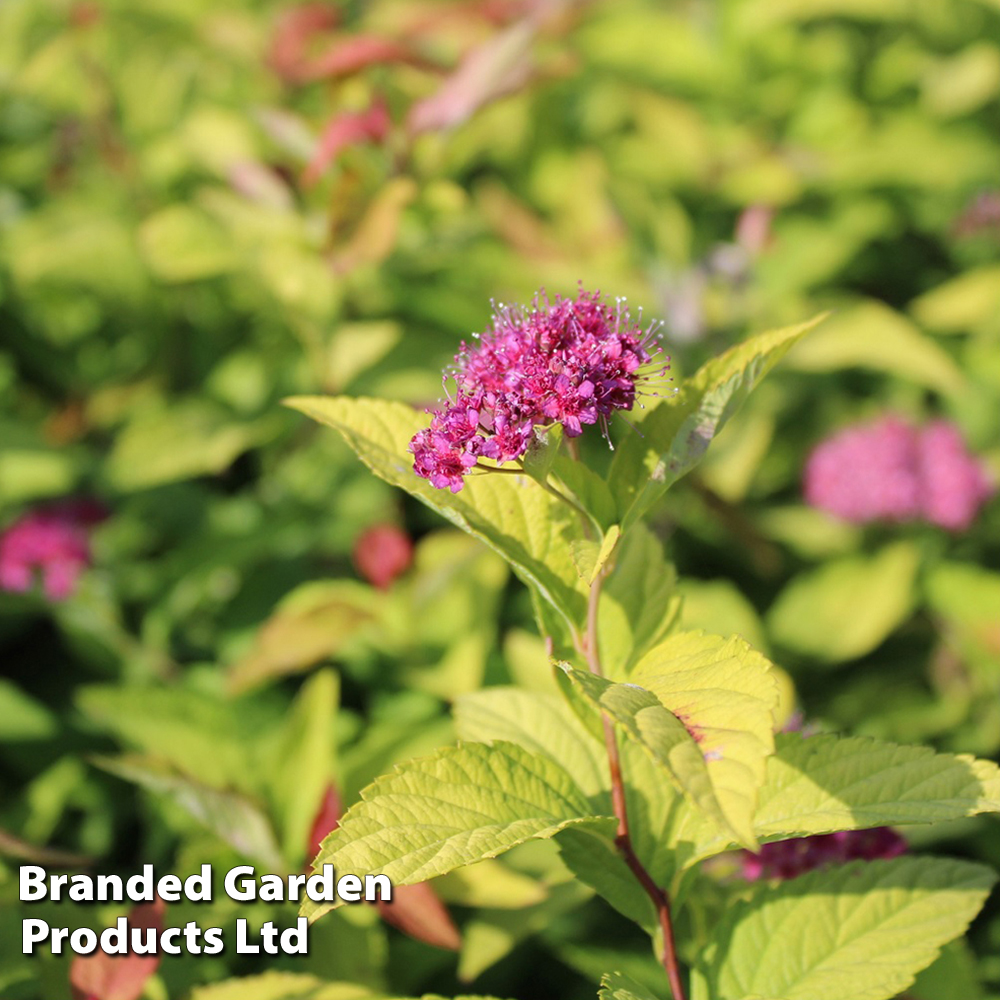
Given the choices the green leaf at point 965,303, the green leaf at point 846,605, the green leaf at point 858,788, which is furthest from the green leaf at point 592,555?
the green leaf at point 965,303

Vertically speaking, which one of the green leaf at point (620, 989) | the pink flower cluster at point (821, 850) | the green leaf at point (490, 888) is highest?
the green leaf at point (490, 888)

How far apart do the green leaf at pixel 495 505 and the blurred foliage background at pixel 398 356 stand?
49cm

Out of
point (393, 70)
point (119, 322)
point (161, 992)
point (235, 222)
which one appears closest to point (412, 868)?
point (161, 992)

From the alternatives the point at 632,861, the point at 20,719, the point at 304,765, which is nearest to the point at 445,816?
the point at 632,861

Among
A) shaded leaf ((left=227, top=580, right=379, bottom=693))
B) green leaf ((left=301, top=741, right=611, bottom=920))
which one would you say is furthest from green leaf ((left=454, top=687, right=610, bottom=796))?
shaded leaf ((left=227, top=580, right=379, bottom=693))

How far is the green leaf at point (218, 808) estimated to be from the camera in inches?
47.3

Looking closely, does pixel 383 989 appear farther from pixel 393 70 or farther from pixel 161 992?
pixel 393 70

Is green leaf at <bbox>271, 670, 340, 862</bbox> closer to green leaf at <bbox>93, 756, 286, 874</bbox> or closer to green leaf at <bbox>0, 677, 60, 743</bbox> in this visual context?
green leaf at <bbox>93, 756, 286, 874</bbox>

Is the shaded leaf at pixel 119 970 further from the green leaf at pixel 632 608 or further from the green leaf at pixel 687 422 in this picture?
the green leaf at pixel 687 422

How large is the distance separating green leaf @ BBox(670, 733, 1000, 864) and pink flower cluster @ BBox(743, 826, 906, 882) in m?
0.26

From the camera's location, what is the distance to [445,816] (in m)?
0.80

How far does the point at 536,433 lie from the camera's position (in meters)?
0.76

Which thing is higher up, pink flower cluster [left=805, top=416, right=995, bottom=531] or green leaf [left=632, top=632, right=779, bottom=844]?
pink flower cluster [left=805, top=416, right=995, bottom=531]

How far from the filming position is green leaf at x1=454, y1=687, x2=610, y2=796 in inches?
39.7
